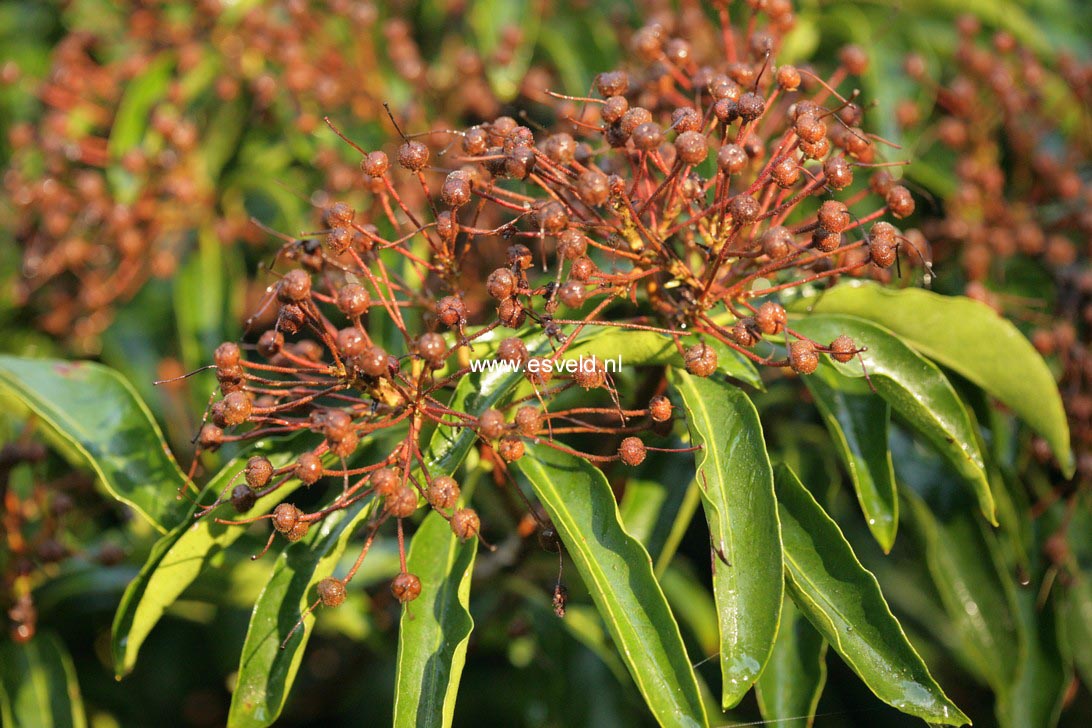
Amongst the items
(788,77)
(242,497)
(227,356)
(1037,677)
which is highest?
(788,77)

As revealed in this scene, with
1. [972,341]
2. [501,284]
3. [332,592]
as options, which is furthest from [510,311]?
[972,341]

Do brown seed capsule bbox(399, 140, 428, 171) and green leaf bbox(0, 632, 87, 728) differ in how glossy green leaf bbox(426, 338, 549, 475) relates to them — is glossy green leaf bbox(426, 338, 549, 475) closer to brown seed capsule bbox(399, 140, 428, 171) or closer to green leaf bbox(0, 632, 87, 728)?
brown seed capsule bbox(399, 140, 428, 171)

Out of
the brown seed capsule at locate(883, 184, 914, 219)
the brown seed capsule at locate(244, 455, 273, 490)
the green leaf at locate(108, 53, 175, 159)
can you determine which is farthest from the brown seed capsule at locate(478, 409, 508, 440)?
the green leaf at locate(108, 53, 175, 159)

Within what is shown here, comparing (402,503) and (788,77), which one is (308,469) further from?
(788,77)

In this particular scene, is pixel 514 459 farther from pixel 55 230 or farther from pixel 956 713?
pixel 55 230

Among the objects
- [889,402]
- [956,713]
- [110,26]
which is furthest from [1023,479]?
[110,26]

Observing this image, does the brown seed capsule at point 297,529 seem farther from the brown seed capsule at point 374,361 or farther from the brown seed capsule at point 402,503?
the brown seed capsule at point 374,361
